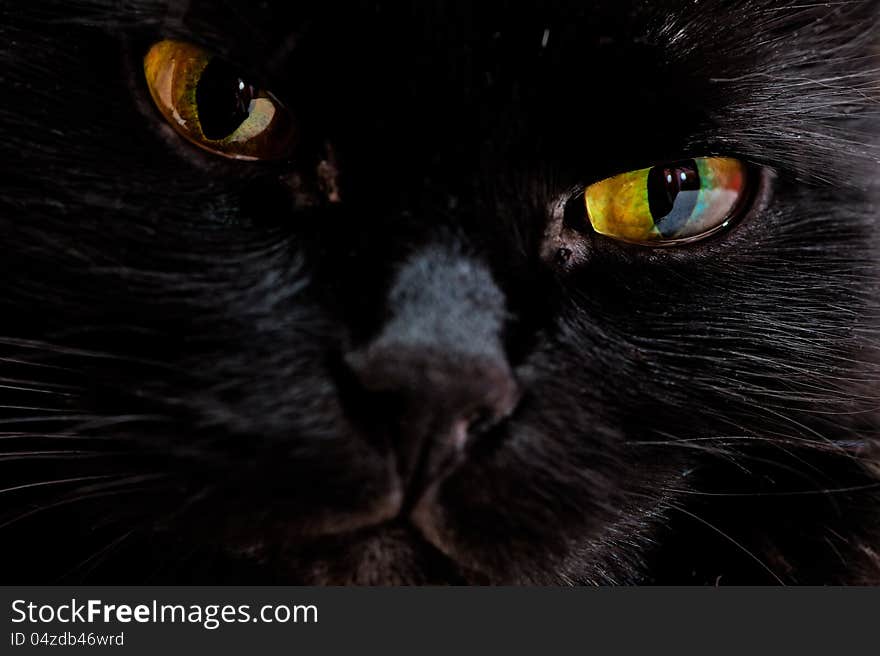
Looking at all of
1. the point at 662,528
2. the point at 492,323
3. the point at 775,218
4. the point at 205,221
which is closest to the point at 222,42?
the point at 205,221

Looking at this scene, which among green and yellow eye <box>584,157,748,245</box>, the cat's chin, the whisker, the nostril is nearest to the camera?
the nostril

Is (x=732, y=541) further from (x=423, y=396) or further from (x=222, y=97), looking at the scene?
(x=222, y=97)

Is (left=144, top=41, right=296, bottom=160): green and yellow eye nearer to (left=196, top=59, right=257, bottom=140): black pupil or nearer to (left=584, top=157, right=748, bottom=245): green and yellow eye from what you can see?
(left=196, top=59, right=257, bottom=140): black pupil

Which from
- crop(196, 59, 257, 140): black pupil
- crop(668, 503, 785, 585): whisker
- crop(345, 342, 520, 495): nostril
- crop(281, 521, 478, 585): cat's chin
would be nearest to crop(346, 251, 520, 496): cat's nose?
crop(345, 342, 520, 495): nostril

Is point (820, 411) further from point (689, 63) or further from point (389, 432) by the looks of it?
point (389, 432)

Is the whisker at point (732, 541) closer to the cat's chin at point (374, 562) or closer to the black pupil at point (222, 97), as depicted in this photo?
the cat's chin at point (374, 562)

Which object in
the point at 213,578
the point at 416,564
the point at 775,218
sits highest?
the point at 775,218

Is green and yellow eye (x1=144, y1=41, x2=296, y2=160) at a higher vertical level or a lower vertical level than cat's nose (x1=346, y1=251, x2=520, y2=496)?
higher

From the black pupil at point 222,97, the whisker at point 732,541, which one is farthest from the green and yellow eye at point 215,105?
the whisker at point 732,541
